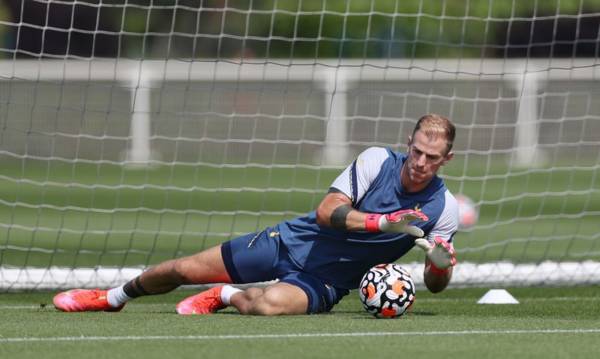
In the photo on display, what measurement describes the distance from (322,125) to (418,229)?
15398mm

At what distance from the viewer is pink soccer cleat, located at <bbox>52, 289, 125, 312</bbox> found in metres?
8.45

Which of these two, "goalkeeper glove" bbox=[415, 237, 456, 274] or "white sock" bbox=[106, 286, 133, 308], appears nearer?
"goalkeeper glove" bbox=[415, 237, 456, 274]

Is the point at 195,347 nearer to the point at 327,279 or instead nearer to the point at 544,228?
the point at 327,279

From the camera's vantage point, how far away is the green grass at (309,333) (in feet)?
21.0

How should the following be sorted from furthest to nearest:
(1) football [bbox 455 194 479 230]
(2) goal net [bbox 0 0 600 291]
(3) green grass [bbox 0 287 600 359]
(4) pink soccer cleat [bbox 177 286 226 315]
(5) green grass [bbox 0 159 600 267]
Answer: (1) football [bbox 455 194 479 230] < (5) green grass [bbox 0 159 600 267] < (2) goal net [bbox 0 0 600 291] < (4) pink soccer cleat [bbox 177 286 226 315] < (3) green grass [bbox 0 287 600 359]

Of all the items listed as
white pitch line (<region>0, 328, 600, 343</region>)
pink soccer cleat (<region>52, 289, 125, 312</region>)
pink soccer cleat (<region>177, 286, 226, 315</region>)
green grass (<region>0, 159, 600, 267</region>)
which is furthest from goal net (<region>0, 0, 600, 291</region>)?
white pitch line (<region>0, 328, 600, 343</region>)

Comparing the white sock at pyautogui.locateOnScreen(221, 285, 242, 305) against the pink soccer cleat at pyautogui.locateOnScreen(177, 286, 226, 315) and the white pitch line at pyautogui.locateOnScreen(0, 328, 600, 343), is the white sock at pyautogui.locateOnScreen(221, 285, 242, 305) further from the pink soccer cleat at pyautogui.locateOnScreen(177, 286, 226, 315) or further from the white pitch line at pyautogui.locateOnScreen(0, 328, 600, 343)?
the white pitch line at pyautogui.locateOnScreen(0, 328, 600, 343)

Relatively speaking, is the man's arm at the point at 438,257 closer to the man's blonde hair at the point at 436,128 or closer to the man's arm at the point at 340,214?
the man's arm at the point at 340,214

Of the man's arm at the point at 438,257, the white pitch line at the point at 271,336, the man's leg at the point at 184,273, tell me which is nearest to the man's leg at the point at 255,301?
the man's leg at the point at 184,273

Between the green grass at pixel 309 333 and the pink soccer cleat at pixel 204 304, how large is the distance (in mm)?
85

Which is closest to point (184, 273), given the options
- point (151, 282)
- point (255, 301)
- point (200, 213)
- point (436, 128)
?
point (151, 282)

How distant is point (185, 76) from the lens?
23.8m

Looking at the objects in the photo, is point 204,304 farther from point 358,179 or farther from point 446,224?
point 446,224

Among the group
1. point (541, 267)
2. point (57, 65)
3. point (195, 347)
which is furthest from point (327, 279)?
point (57, 65)
